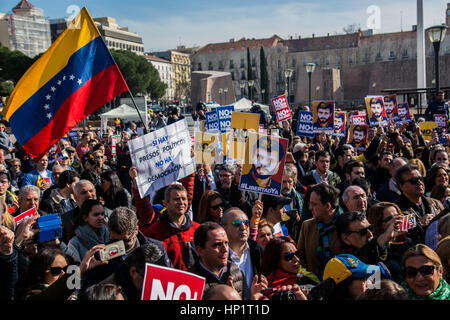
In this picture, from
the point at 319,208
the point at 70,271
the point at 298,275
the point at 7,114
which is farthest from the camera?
the point at 7,114

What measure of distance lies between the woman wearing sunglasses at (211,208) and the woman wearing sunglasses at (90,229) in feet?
3.11

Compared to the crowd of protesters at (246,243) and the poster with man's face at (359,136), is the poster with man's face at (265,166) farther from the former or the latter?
the poster with man's face at (359,136)

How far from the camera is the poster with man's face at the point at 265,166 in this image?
4988mm

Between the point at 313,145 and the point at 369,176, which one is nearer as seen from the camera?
the point at 369,176

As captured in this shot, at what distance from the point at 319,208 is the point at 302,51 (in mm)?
93540

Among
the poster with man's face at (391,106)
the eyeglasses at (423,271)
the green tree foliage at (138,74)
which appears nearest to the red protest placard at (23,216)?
the eyeglasses at (423,271)

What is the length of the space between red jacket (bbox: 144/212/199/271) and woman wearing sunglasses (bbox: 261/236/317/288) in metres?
0.60

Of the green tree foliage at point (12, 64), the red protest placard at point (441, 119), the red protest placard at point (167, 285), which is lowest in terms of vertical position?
the red protest placard at point (167, 285)

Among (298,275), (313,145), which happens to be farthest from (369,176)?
(298,275)

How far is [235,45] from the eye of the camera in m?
103

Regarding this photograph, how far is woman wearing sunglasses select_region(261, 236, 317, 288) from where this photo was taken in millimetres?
3527

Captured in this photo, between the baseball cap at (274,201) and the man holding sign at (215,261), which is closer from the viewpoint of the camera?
the man holding sign at (215,261)

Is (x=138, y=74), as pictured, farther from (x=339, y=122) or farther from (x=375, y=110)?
(x=375, y=110)

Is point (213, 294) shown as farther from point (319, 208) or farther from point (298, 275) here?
point (319, 208)
